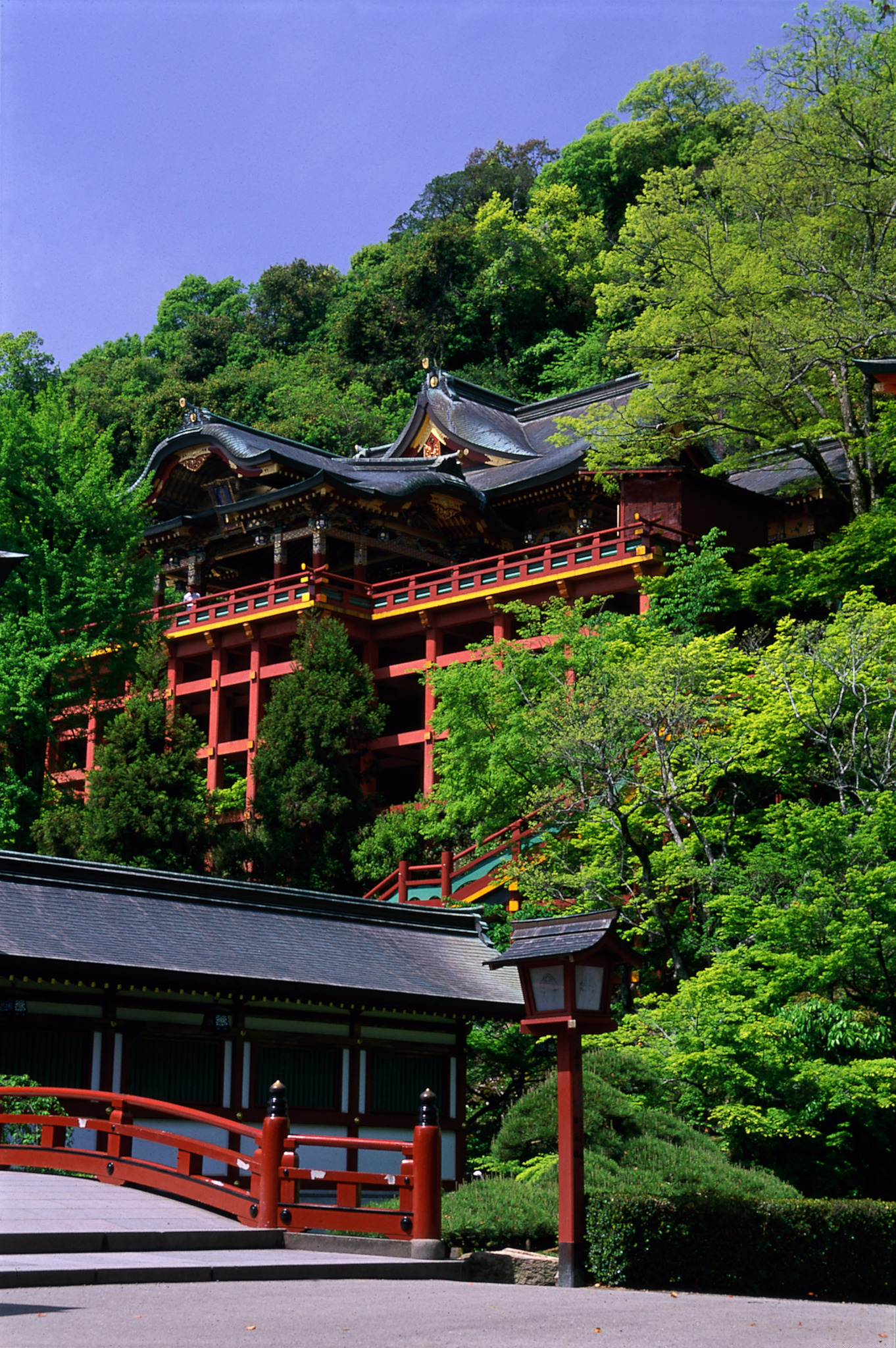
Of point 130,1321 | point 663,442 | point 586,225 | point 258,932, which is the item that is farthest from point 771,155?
point 586,225

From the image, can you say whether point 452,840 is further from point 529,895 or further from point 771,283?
point 771,283

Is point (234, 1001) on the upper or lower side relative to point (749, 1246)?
upper

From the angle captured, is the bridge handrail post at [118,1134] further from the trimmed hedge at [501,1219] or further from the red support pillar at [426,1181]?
the red support pillar at [426,1181]

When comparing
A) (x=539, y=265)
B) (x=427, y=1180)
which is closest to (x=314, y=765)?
(x=427, y=1180)

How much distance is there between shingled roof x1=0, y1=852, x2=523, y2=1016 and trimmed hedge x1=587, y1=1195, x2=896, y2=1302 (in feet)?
22.7

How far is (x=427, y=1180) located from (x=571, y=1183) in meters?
1.37

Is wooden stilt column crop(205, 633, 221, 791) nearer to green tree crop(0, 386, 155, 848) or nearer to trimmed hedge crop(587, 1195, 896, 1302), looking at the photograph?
green tree crop(0, 386, 155, 848)

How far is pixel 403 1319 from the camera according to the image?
27.8 ft

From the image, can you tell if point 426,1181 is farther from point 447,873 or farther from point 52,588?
point 52,588

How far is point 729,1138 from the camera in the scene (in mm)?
16438

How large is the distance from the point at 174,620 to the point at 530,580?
10373mm

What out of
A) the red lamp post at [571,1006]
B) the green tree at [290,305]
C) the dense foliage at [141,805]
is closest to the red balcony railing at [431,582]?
the dense foliage at [141,805]

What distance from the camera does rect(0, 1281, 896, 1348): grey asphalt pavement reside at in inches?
295

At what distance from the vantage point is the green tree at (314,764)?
100 ft
